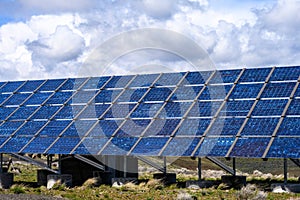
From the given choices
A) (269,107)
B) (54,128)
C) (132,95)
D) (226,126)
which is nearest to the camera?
(226,126)

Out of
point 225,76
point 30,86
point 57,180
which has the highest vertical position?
point 30,86

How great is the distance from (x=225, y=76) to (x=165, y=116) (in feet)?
16.6

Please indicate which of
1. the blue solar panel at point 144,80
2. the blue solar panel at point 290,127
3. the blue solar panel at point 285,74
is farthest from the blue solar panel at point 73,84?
the blue solar panel at point 290,127

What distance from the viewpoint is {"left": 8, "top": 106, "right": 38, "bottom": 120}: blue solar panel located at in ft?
122

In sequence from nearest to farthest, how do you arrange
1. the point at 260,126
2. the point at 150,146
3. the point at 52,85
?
the point at 260,126
the point at 150,146
the point at 52,85

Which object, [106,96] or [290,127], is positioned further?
[106,96]

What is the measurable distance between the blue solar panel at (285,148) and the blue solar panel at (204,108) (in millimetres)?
4622

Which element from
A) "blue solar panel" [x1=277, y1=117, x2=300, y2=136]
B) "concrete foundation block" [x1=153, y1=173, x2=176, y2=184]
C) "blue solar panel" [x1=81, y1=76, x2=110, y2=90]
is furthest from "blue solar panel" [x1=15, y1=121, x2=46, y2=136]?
"blue solar panel" [x1=277, y1=117, x2=300, y2=136]

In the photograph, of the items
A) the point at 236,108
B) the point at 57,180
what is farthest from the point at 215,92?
the point at 57,180

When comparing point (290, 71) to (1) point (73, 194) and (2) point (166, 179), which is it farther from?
(1) point (73, 194)

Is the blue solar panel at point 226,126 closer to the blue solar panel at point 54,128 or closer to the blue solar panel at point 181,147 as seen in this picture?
the blue solar panel at point 181,147

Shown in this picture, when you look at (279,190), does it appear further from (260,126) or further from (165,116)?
(165,116)

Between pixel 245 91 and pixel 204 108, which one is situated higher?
pixel 245 91

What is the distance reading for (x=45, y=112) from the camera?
121 ft
